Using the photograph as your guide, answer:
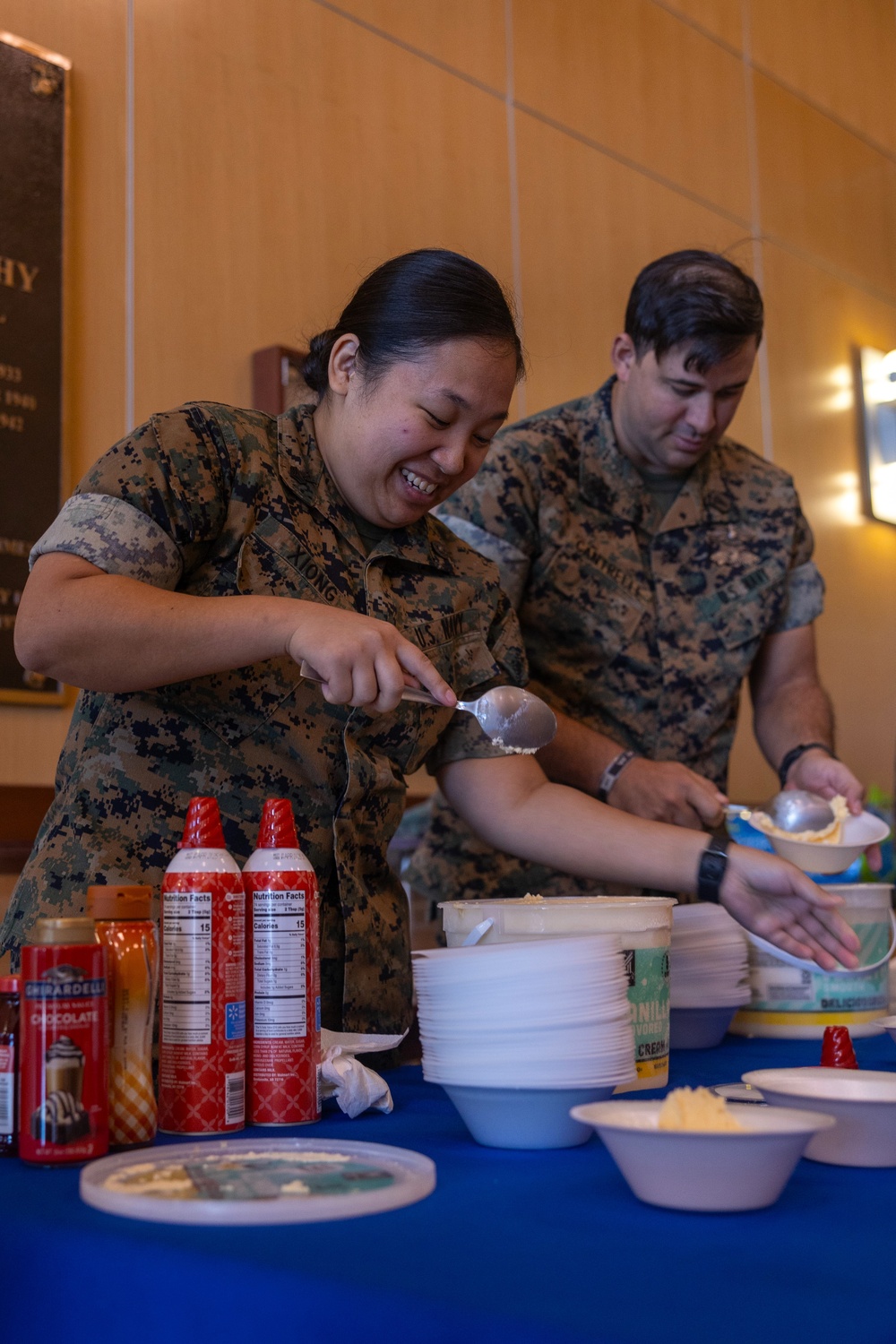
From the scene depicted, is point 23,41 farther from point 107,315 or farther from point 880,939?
point 880,939

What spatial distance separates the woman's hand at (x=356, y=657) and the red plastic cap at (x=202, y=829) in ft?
0.55

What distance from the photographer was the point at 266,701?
1.41 metres

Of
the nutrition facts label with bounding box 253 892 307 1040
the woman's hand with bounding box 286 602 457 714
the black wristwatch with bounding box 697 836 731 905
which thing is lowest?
the nutrition facts label with bounding box 253 892 307 1040

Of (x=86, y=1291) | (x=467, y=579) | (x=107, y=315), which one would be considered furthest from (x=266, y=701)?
(x=107, y=315)

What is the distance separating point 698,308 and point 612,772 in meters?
0.74

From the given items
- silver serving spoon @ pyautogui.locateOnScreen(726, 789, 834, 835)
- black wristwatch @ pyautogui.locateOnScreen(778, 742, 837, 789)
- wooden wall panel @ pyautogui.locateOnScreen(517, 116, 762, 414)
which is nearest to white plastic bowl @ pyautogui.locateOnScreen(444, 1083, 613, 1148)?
silver serving spoon @ pyautogui.locateOnScreen(726, 789, 834, 835)

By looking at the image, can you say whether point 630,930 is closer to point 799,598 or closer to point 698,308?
point 698,308

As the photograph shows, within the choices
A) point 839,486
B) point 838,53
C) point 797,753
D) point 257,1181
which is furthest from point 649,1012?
point 838,53

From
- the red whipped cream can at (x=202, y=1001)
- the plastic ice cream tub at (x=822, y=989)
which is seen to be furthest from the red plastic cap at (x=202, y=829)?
the plastic ice cream tub at (x=822, y=989)

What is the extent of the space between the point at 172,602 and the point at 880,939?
3.22ft

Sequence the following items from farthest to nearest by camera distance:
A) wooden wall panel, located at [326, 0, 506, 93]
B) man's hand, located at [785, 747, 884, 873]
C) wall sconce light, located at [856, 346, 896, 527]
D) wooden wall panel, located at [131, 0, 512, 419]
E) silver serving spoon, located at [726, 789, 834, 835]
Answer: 1. wall sconce light, located at [856, 346, 896, 527]
2. wooden wall panel, located at [326, 0, 506, 93]
3. wooden wall panel, located at [131, 0, 512, 419]
4. man's hand, located at [785, 747, 884, 873]
5. silver serving spoon, located at [726, 789, 834, 835]

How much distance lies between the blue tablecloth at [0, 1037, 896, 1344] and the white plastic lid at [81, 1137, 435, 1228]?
1 centimetres

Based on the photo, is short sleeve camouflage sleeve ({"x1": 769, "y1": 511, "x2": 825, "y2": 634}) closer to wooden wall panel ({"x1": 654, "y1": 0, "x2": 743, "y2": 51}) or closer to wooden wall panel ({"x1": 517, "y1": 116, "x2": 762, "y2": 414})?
wooden wall panel ({"x1": 517, "y1": 116, "x2": 762, "y2": 414})

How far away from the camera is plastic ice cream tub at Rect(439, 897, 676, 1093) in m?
1.11
